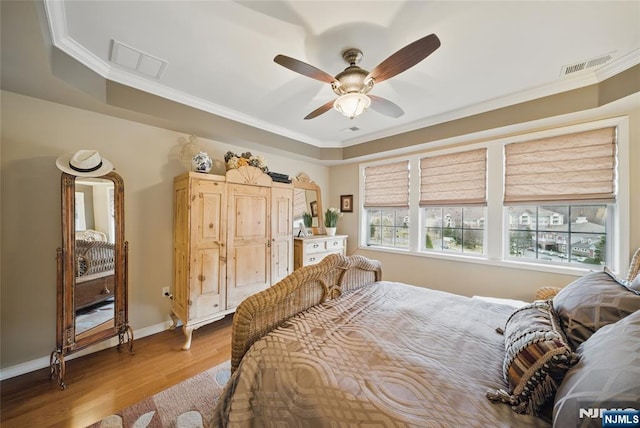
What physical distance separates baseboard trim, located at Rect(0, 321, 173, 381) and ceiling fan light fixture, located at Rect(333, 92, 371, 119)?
300 cm

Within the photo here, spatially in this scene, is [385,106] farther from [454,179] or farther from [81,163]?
[81,163]

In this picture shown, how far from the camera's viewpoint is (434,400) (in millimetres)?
825

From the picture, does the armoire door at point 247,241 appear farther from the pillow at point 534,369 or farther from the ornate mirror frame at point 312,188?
the pillow at point 534,369

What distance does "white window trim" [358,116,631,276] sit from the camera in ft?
7.22

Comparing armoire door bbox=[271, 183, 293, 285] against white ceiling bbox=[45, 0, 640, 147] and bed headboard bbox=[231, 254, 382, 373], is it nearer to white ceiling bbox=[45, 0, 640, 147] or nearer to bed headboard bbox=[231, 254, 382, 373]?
white ceiling bbox=[45, 0, 640, 147]

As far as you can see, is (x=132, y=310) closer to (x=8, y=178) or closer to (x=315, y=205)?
(x=8, y=178)

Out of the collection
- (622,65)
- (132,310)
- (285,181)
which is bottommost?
(132,310)

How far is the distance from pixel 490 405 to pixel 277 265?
100 inches

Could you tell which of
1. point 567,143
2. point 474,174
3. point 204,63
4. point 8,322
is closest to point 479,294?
point 474,174

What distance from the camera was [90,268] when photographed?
1.99 metres

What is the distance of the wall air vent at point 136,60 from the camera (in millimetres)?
1799

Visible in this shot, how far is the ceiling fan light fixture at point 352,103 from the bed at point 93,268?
2.38m

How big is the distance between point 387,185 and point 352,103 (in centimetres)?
239

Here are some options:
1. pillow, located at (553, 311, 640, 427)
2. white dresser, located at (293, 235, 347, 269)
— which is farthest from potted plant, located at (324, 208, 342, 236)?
pillow, located at (553, 311, 640, 427)
